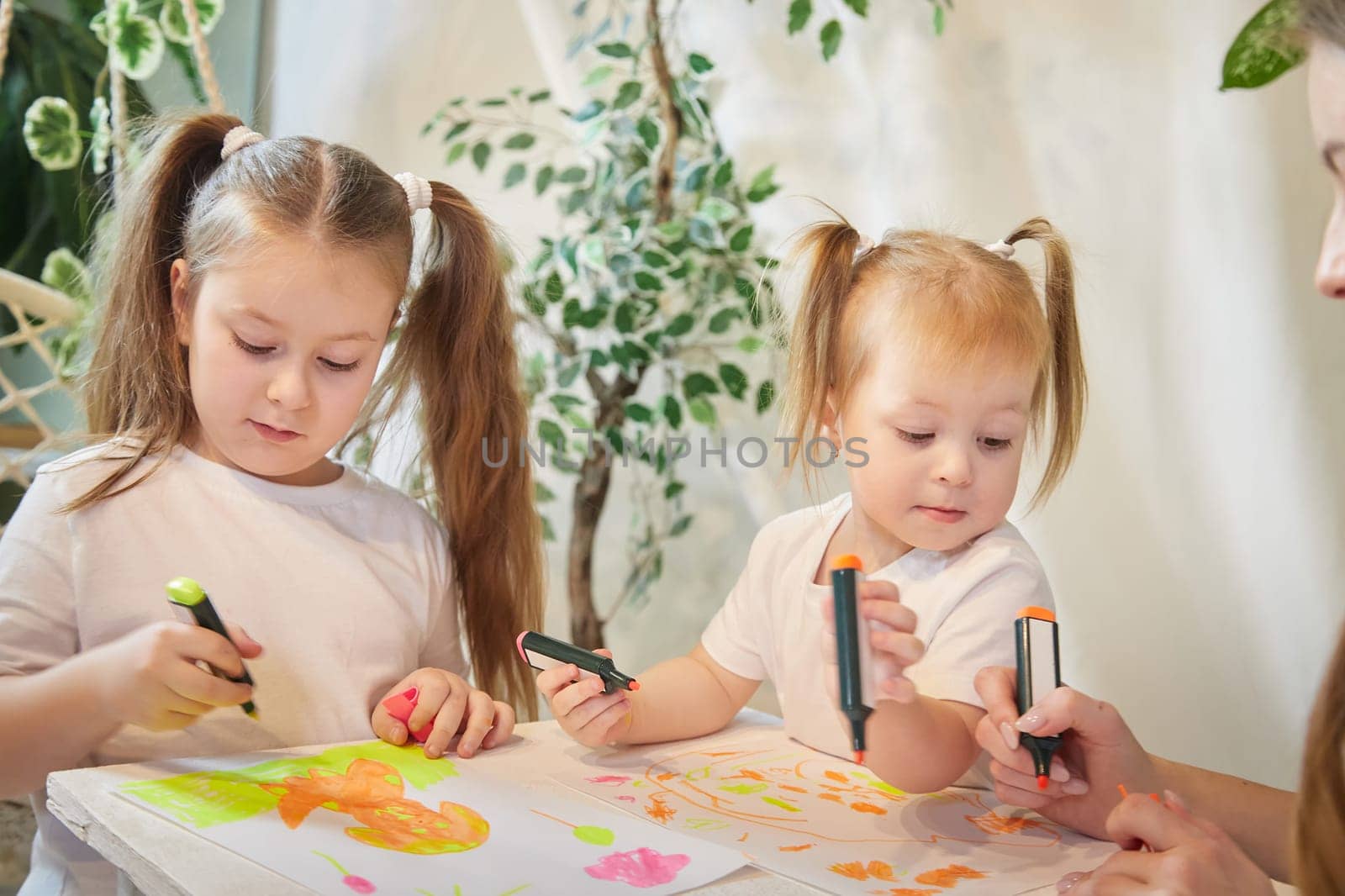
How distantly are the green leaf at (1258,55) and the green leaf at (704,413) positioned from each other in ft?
2.67

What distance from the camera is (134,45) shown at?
1496 mm

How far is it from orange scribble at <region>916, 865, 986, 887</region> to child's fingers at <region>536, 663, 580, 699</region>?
0.30 meters

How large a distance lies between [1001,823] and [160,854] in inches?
19.9

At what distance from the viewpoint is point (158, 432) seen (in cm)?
98

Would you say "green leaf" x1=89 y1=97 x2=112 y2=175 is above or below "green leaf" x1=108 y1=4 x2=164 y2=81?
below

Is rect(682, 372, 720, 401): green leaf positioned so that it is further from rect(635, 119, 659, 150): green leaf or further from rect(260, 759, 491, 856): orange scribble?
rect(260, 759, 491, 856): orange scribble

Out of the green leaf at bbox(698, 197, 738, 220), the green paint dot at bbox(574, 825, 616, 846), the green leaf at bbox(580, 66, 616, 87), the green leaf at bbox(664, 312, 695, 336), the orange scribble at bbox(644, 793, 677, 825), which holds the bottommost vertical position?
the orange scribble at bbox(644, 793, 677, 825)

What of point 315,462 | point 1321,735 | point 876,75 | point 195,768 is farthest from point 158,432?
point 876,75

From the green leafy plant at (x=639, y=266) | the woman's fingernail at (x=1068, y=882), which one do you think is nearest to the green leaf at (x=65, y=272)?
the green leafy plant at (x=639, y=266)

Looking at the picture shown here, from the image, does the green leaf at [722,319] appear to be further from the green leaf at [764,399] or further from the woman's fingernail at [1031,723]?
the woman's fingernail at [1031,723]

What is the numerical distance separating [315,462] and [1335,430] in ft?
3.10

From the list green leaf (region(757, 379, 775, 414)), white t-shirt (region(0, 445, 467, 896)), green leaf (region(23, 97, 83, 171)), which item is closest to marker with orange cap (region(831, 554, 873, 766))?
white t-shirt (region(0, 445, 467, 896))

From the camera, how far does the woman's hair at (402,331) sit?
96cm

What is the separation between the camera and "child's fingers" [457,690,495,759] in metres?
0.86
